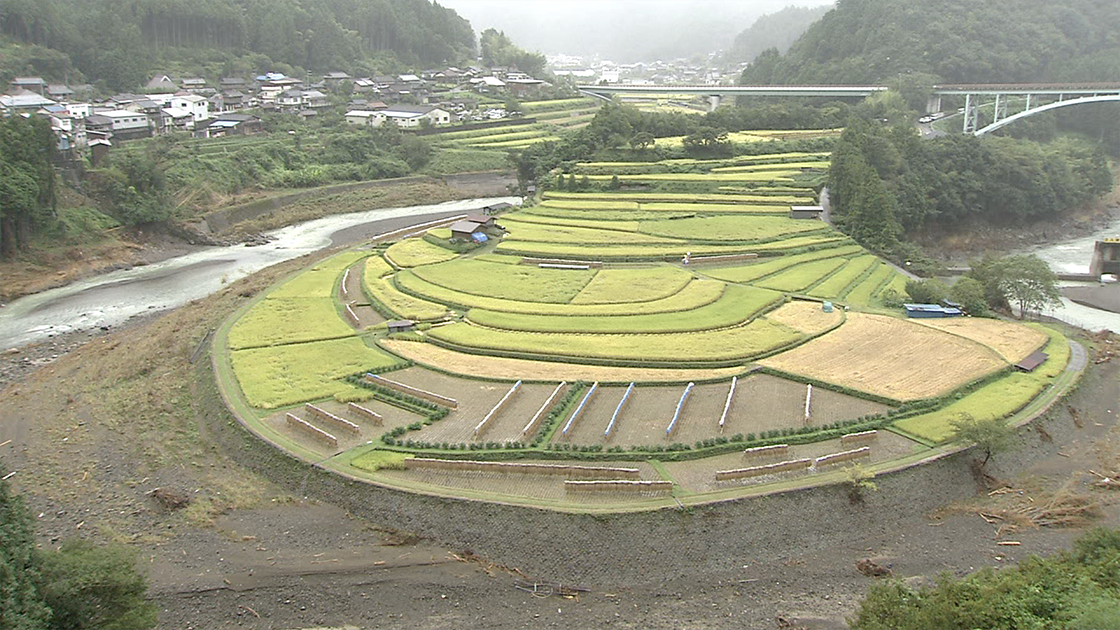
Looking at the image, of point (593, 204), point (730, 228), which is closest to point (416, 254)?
point (593, 204)

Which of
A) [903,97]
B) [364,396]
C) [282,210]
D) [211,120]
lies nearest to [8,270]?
[282,210]

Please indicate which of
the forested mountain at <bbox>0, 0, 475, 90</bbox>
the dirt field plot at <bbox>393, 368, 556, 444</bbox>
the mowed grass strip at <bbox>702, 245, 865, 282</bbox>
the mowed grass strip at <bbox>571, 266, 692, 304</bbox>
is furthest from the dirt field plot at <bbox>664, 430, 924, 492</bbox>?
the forested mountain at <bbox>0, 0, 475, 90</bbox>

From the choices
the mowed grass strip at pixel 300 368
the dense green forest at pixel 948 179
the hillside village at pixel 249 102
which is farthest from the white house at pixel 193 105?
Result: the dense green forest at pixel 948 179

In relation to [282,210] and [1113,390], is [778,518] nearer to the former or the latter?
[1113,390]

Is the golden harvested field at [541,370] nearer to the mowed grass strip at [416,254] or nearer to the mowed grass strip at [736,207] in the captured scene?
the mowed grass strip at [416,254]

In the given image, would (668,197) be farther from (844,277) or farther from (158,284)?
(158,284)
